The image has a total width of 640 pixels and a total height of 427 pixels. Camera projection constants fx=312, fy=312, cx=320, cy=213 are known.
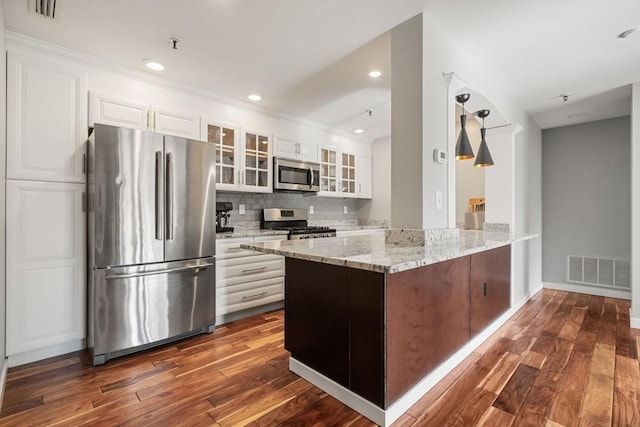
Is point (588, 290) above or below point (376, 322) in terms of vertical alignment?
below

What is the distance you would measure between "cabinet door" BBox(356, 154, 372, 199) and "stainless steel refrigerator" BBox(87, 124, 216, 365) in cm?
288

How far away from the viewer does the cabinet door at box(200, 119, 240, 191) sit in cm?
341

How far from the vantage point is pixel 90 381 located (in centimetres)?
207

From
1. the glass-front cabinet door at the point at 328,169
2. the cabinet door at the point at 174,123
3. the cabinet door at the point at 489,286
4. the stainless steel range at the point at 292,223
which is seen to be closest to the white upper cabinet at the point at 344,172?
the glass-front cabinet door at the point at 328,169

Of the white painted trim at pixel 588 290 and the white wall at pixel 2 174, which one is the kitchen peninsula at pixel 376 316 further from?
the white painted trim at pixel 588 290

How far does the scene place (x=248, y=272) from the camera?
10.9 ft

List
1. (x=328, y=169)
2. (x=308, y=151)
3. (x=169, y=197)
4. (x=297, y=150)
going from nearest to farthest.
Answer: (x=169, y=197), (x=297, y=150), (x=308, y=151), (x=328, y=169)

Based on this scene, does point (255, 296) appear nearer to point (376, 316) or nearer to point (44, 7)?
point (376, 316)

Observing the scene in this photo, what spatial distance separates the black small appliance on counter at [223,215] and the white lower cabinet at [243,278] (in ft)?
1.12

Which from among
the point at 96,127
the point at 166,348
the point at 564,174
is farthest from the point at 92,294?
the point at 564,174

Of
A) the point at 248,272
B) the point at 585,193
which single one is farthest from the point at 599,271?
the point at 248,272

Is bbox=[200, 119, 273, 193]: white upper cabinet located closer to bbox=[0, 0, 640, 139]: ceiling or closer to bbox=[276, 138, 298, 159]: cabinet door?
bbox=[276, 138, 298, 159]: cabinet door

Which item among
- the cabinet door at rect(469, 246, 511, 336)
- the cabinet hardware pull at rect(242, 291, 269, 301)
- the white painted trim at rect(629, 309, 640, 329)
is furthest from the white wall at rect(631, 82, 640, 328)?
the cabinet hardware pull at rect(242, 291, 269, 301)

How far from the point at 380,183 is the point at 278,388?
4.03m
